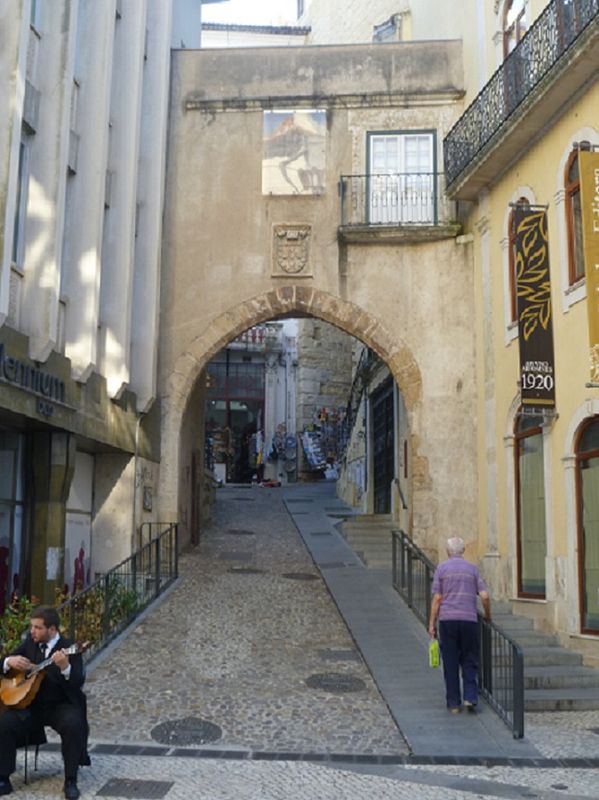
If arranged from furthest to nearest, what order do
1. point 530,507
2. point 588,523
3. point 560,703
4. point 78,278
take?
point 78,278 → point 530,507 → point 588,523 → point 560,703

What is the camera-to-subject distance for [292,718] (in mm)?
8352

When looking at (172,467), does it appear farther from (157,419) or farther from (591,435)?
(591,435)

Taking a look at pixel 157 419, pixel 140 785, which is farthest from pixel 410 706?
pixel 157 419

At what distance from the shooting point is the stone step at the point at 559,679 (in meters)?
9.67

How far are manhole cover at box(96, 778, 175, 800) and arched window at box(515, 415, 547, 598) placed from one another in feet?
24.3

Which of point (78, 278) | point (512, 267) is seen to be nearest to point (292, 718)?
point (78, 278)

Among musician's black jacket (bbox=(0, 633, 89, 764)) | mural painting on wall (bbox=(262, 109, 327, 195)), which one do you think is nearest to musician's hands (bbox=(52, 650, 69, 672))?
musician's black jacket (bbox=(0, 633, 89, 764))

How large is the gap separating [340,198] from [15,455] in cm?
790

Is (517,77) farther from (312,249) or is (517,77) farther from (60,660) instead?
(60,660)

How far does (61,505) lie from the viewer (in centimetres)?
1257

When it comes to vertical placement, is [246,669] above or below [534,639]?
below

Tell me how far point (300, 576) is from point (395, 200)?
7.04 metres

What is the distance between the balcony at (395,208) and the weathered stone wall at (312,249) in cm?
20

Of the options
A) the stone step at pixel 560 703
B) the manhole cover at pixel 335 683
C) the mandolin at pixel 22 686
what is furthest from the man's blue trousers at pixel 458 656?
the mandolin at pixel 22 686
